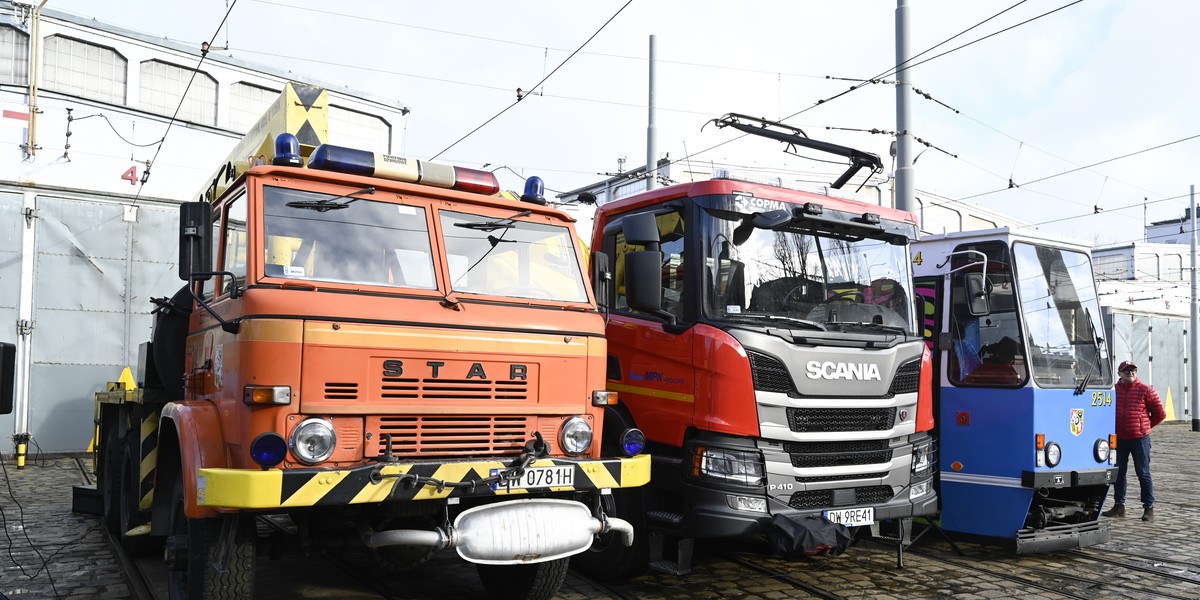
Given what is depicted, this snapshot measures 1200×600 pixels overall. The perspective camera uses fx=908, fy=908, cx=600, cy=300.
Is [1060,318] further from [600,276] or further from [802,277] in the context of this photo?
[600,276]

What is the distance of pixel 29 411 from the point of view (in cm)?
1489

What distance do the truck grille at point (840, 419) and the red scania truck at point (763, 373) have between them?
0.01 metres

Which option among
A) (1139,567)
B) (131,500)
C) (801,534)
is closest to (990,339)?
(1139,567)

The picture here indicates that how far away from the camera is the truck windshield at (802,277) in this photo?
6355 millimetres

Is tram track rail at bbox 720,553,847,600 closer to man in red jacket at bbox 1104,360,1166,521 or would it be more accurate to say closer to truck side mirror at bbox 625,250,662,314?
truck side mirror at bbox 625,250,662,314

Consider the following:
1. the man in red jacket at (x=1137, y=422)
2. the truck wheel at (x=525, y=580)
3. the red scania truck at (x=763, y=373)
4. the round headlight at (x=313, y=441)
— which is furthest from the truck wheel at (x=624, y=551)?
the man in red jacket at (x=1137, y=422)

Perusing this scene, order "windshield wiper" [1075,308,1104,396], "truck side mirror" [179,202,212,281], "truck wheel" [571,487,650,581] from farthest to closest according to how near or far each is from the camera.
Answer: "windshield wiper" [1075,308,1104,396], "truck wheel" [571,487,650,581], "truck side mirror" [179,202,212,281]

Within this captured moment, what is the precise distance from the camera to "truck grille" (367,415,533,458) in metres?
4.83

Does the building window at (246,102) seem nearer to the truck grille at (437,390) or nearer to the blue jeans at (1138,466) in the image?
the truck grille at (437,390)

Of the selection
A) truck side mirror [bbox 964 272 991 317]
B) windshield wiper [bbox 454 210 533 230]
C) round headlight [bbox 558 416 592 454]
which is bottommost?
round headlight [bbox 558 416 592 454]

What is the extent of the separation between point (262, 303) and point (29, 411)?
1284 cm

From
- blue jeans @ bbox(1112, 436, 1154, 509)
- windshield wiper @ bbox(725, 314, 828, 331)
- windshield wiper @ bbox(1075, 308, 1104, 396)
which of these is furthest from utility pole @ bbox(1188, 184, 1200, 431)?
windshield wiper @ bbox(725, 314, 828, 331)

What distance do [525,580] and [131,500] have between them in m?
3.50

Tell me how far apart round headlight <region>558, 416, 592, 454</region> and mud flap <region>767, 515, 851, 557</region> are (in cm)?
144
